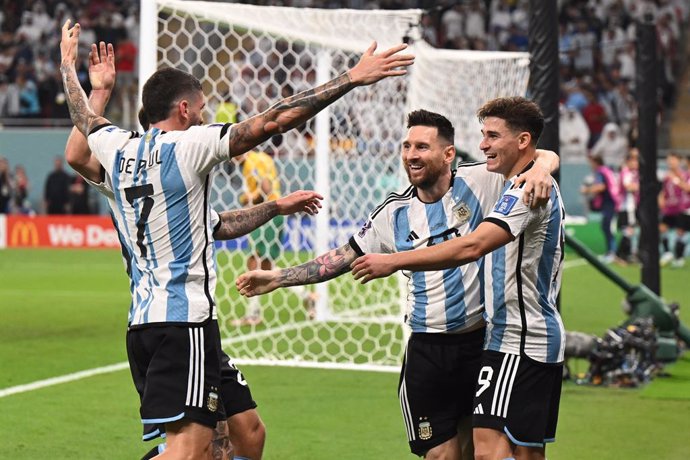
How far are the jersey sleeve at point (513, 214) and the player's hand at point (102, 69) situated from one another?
182cm

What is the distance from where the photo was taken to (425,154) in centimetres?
559

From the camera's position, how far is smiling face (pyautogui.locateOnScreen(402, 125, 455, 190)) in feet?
18.3

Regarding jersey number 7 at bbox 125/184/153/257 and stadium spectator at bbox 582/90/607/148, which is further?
stadium spectator at bbox 582/90/607/148

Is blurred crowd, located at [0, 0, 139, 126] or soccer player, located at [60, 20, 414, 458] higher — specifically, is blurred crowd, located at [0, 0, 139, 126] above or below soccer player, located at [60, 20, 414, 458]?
above

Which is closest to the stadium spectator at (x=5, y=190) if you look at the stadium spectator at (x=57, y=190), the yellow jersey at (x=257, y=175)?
the stadium spectator at (x=57, y=190)

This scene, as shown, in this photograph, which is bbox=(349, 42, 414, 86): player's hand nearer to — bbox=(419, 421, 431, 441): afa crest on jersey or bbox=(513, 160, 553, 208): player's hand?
bbox=(513, 160, 553, 208): player's hand

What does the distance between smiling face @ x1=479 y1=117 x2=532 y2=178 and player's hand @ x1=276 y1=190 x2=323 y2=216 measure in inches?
38.7

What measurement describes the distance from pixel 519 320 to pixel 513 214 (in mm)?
525

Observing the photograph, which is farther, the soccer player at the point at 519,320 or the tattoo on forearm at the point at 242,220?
the tattoo on forearm at the point at 242,220

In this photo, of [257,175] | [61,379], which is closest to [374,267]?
[61,379]

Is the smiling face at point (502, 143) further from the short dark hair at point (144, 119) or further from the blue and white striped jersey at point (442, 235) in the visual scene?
the short dark hair at point (144, 119)

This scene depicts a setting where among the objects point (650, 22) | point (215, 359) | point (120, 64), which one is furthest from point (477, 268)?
point (120, 64)

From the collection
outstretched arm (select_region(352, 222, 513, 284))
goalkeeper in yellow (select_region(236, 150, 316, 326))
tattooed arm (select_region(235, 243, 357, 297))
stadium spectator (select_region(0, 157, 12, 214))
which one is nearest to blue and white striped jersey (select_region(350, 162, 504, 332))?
tattooed arm (select_region(235, 243, 357, 297))

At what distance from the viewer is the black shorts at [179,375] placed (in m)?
5.02
